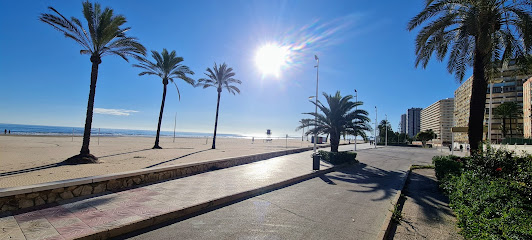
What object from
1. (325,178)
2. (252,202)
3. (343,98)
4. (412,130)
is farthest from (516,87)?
(412,130)

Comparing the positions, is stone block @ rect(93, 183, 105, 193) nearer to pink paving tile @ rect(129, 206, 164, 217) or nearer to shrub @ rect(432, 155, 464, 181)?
pink paving tile @ rect(129, 206, 164, 217)

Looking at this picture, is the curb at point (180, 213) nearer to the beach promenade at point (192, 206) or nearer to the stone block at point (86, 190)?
the beach promenade at point (192, 206)

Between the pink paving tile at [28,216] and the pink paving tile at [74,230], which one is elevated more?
the pink paving tile at [74,230]

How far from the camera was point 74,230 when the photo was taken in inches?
158

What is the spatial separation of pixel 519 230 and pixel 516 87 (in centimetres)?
10267

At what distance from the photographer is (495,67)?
1087 cm

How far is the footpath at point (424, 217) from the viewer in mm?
4629

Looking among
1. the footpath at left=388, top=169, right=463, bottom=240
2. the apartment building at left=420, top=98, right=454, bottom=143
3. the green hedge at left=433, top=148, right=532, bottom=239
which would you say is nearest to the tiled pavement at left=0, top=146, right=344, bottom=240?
the footpath at left=388, top=169, right=463, bottom=240

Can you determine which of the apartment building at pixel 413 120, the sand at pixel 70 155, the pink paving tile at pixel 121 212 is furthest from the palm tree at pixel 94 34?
the apartment building at pixel 413 120

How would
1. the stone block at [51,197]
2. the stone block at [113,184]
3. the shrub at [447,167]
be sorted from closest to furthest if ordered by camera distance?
the stone block at [51,197]
the stone block at [113,184]
the shrub at [447,167]

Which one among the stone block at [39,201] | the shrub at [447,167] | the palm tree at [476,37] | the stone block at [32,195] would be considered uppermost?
the palm tree at [476,37]

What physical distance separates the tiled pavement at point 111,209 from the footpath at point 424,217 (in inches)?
153

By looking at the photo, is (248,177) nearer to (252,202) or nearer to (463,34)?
(252,202)

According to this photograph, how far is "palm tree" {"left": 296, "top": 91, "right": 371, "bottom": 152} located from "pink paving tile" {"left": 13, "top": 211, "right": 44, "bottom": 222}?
1409cm
